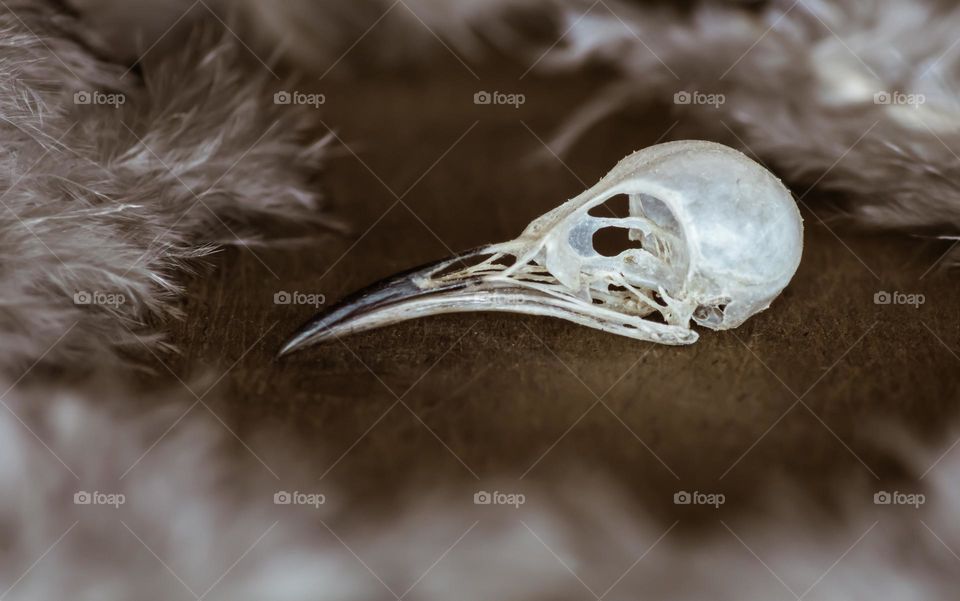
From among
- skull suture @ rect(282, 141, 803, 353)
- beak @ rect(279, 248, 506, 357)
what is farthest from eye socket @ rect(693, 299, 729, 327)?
beak @ rect(279, 248, 506, 357)

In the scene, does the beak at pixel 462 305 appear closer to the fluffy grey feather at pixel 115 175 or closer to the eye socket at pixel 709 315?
the eye socket at pixel 709 315

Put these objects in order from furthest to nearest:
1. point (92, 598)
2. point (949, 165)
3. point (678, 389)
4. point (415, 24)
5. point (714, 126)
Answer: point (415, 24), point (714, 126), point (949, 165), point (678, 389), point (92, 598)

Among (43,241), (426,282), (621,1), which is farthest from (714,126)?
(43,241)

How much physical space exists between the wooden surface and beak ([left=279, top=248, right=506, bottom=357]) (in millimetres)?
28

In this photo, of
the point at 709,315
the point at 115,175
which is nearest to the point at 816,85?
the point at 709,315

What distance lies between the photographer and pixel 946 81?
1.74m

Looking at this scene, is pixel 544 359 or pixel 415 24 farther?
pixel 415 24

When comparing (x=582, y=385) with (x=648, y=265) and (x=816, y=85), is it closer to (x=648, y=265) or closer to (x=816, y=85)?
(x=648, y=265)

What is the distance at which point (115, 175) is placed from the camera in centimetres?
161

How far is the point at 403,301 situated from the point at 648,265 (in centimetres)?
32

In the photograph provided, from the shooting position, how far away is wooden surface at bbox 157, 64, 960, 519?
132 centimetres

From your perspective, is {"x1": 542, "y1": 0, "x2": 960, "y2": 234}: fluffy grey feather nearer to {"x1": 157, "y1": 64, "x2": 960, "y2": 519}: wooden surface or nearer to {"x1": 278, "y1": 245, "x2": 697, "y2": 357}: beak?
{"x1": 157, "y1": 64, "x2": 960, "y2": 519}: wooden surface

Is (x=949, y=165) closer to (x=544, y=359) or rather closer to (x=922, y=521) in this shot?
(x=922, y=521)

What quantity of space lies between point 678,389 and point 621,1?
84 centimetres
